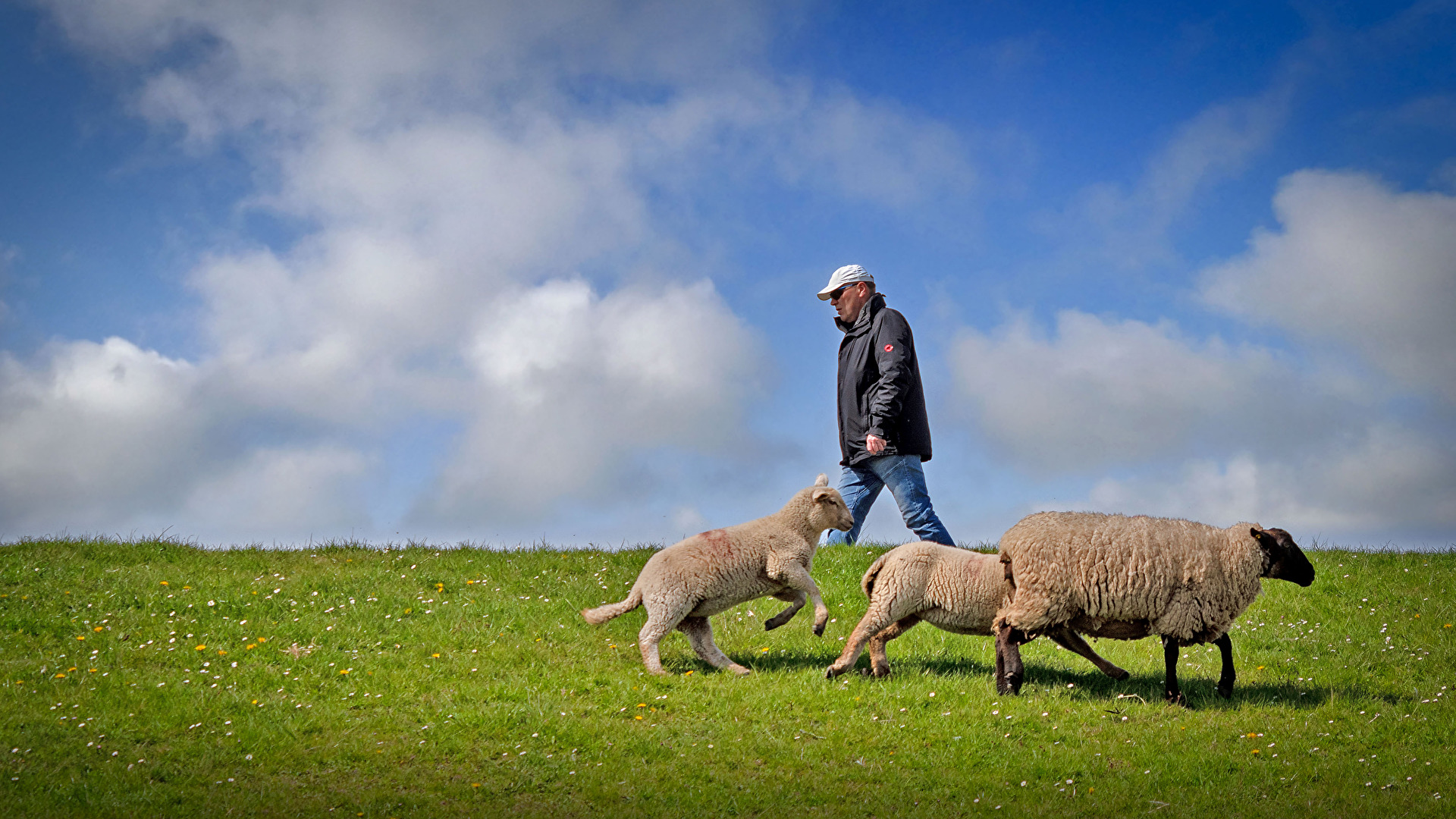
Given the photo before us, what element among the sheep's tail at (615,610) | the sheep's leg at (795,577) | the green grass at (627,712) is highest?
the sheep's leg at (795,577)

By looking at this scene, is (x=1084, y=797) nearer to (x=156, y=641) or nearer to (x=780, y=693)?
(x=780, y=693)

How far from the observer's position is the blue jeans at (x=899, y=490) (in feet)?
41.4

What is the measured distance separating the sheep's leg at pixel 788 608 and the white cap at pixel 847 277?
438 centimetres

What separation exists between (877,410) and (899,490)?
1.00 meters

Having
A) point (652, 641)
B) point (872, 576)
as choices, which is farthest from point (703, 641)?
point (872, 576)

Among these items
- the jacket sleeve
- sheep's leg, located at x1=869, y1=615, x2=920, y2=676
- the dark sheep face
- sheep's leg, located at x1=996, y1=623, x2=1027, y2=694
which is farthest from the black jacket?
the dark sheep face

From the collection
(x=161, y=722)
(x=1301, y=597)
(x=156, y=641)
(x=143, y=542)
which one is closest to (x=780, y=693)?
→ (x=161, y=722)

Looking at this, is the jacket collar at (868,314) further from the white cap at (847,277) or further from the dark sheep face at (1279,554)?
the dark sheep face at (1279,554)

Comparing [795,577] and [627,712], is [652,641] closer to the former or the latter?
[627,712]

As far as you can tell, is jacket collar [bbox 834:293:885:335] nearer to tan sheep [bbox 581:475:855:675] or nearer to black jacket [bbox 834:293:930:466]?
black jacket [bbox 834:293:930:466]

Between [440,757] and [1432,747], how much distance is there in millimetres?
8698

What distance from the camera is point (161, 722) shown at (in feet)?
32.0

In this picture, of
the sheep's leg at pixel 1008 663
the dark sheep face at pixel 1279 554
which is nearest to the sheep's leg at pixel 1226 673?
the dark sheep face at pixel 1279 554

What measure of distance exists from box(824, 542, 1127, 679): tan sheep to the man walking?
203 cm
